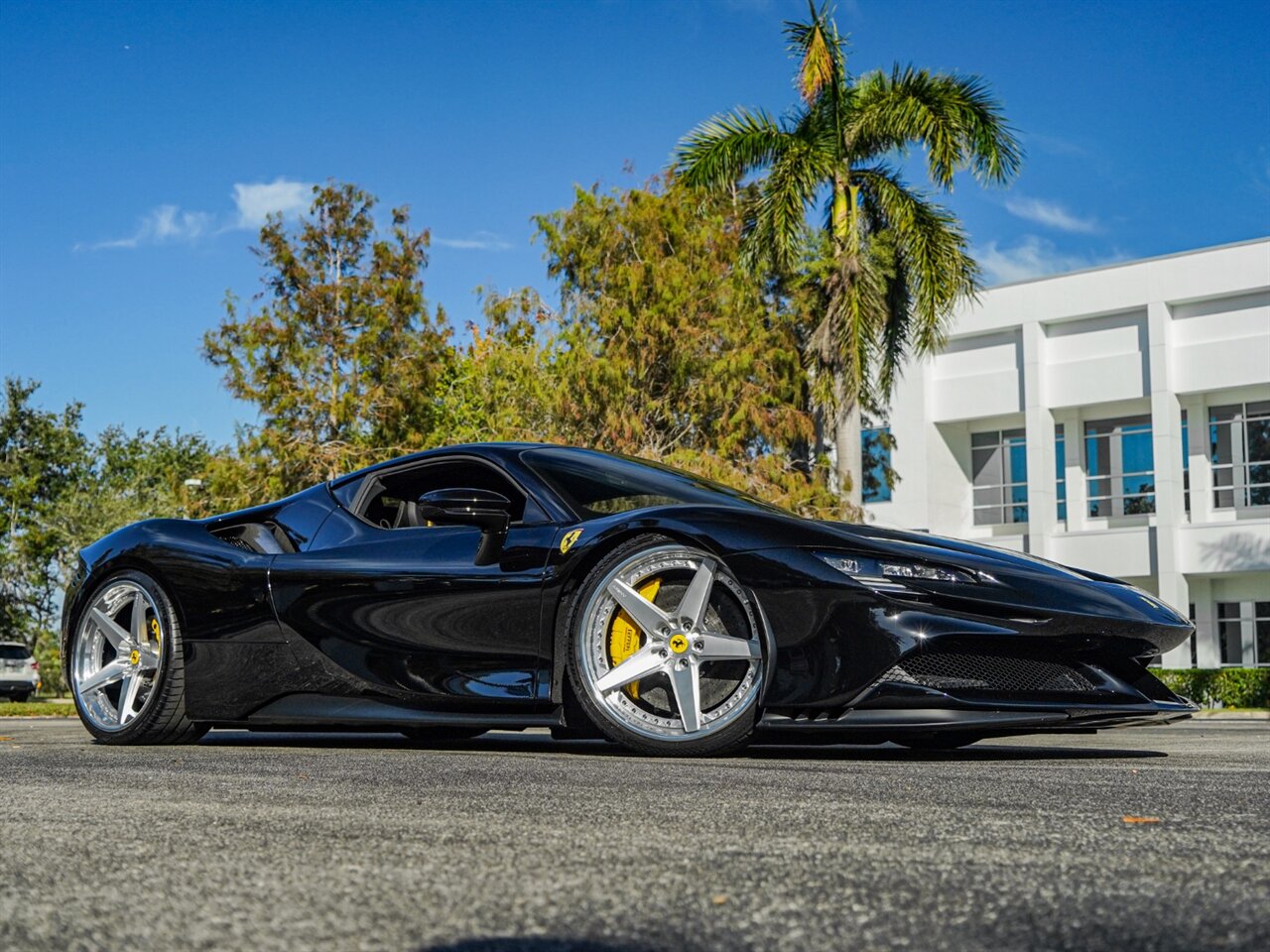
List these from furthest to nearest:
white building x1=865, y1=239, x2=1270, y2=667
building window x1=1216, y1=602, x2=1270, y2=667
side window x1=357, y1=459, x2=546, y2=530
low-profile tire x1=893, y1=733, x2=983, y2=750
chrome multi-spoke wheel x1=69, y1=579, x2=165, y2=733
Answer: building window x1=1216, y1=602, x2=1270, y2=667 → white building x1=865, y1=239, x2=1270, y2=667 → chrome multi-spoke wheel x1=69, y1=579, x2=165, y2=733 → side window x1=357, y1=459, x2=546, y2=530 → low-profile tire x1=893, y1=733, x2=983, y2=750

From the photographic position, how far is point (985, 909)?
6.01 ft

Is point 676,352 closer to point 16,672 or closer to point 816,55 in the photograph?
point 816,55

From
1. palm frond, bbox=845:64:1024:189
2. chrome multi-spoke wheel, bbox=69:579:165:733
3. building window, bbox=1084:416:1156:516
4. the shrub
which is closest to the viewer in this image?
chrome multi-spoke wheel, bbox=69:579:165:733

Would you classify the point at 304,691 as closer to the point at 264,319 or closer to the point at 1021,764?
the point at 1021,764

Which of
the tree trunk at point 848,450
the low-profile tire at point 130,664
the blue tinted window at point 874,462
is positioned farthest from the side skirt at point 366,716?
the blue tinted window at point 874,462

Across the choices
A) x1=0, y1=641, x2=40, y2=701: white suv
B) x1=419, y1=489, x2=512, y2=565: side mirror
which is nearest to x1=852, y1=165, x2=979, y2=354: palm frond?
x1=419, y1=489, x2=512, y2=565: side mirror

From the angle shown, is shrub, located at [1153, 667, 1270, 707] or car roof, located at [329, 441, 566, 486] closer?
car roof, located at [329, 441, 566, 486]

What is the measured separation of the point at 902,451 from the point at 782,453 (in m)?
13.9

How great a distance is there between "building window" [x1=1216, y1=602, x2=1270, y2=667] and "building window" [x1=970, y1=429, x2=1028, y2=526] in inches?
216

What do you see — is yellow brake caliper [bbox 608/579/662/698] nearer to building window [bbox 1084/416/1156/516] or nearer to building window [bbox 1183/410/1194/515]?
building window [bbox 1084/416/1156/516]

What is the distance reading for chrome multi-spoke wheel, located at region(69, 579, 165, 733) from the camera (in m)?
5.75

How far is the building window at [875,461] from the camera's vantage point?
30.3 m

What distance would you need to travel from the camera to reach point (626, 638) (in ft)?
15.2

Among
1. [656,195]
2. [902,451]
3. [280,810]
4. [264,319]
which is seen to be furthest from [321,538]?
[902,451]
